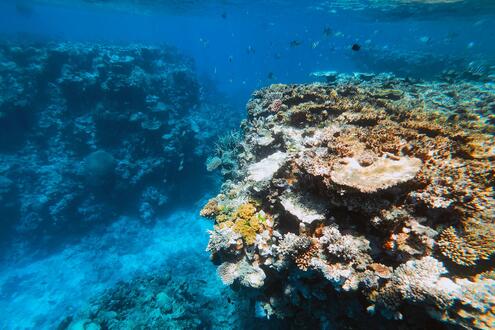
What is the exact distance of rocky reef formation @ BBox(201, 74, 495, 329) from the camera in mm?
3062

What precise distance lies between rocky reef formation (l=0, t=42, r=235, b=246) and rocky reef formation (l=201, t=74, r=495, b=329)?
13.1 meters

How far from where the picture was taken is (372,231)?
3766 millimetres

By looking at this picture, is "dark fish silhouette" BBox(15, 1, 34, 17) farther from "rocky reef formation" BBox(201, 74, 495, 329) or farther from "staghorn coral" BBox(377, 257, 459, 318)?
"staghorn coral" BBox(377, 257, 459, 318)

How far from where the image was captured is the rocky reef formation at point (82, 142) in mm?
16062

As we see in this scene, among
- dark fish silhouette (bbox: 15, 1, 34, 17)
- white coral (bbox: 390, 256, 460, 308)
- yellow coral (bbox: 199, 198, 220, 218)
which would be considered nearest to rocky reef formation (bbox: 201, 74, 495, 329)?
white coral (bbox: 390, 256, 460, 308)

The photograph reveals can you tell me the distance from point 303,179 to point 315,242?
1061mm

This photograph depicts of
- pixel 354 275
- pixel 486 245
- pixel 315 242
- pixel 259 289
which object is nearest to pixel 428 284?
pixel 354 275

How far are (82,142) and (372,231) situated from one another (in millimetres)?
18903

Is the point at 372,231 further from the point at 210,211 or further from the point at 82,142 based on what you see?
the point at 82,142

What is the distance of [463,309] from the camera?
265cm

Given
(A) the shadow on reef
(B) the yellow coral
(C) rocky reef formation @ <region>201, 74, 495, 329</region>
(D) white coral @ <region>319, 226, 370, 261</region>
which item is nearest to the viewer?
(C) rocky reef formation @ <region>201, 74, 495, 329</region>

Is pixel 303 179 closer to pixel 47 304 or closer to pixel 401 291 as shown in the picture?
pixel 401 291

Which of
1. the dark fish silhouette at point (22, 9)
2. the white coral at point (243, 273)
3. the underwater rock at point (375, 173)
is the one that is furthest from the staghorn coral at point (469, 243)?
the dark fish silhouette at point (22, 9)

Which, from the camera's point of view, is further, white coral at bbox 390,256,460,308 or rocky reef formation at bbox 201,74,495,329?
rocky reef formation at bbox 201,74,495,329
